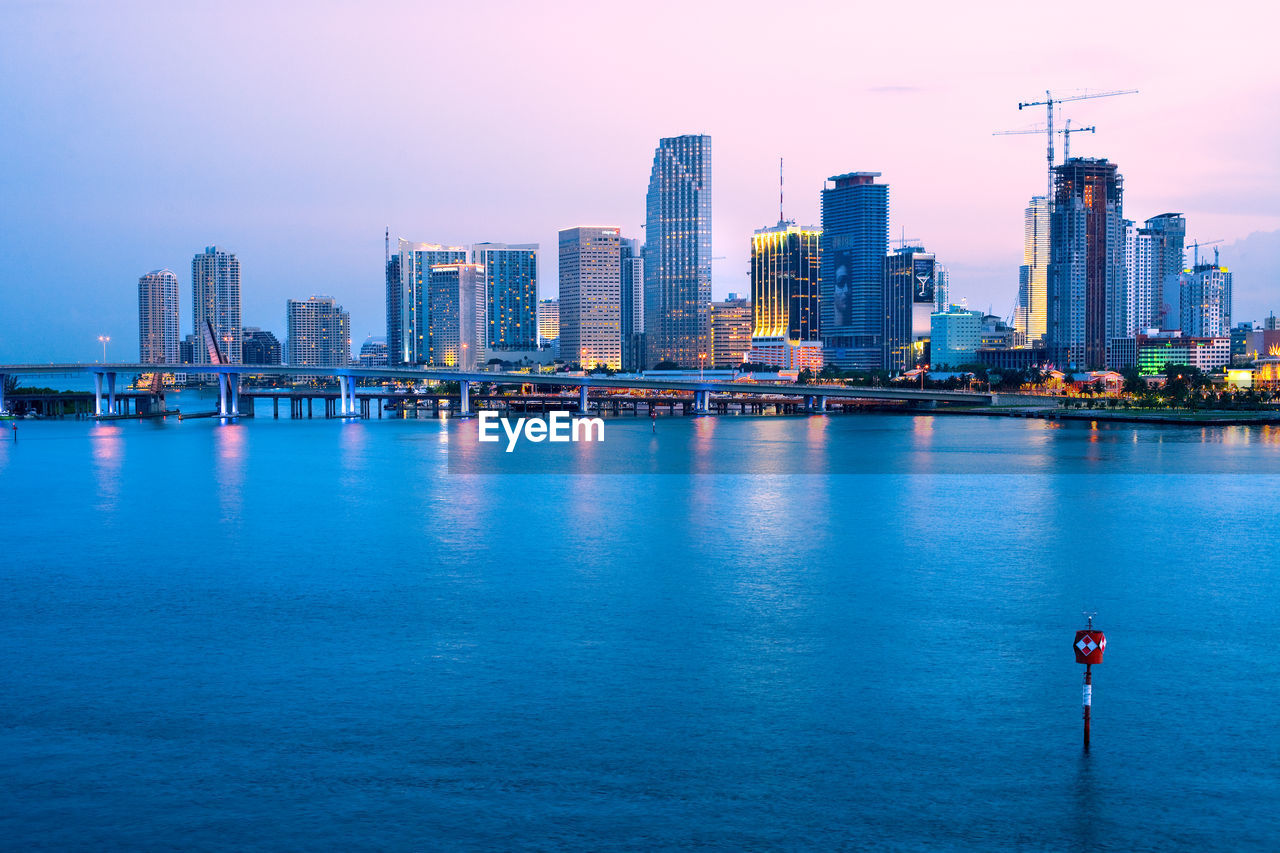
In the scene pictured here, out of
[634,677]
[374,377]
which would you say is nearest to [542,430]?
[374,377]

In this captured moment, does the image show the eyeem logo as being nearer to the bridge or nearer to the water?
the bridge

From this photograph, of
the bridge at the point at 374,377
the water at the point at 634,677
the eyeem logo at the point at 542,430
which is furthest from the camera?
the bridge at the point at 374,377

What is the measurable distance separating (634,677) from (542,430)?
107969 millimetres

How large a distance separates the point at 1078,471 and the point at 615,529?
37978 millimetres

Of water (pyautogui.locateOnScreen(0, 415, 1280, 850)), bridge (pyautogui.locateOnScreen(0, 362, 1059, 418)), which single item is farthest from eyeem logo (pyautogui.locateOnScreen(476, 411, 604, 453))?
water (pyautogui.locateOnScreen(0, 415, 1280, 850))

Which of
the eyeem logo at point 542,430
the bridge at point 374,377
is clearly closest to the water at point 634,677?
the eyeem logo at point 542,430

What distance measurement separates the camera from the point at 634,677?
70.7ft

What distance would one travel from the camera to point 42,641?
24656mm

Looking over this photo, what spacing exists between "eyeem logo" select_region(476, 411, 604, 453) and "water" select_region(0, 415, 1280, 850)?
2066 inches

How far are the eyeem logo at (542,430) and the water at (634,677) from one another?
52.5 m

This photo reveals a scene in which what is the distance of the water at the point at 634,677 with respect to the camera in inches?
593

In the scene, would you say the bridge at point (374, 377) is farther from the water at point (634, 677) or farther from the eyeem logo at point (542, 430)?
the water at point (634, 677)

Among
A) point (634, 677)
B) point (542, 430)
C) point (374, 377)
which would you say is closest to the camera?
point (634, 677)

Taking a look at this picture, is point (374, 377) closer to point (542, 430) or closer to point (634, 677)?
point (542, 430)
